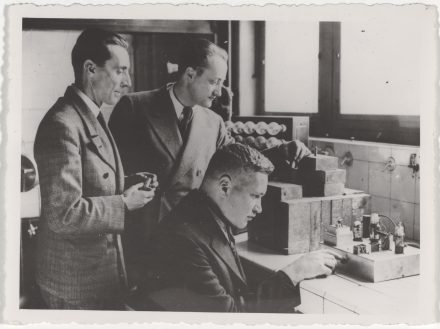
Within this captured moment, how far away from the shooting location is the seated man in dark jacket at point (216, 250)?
2051 mm

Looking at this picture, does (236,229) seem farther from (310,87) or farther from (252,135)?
(310,87)

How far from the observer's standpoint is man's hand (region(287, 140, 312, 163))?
6.89 feet

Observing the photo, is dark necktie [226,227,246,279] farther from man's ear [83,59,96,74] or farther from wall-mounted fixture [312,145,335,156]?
man's ear [83,59,96,74]

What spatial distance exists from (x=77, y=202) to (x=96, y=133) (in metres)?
0.29

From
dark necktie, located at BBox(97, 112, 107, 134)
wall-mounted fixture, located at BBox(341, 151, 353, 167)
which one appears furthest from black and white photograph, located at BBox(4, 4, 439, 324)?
A: wall-mounted fixture, located at BBox(341, 151, 353, 167)

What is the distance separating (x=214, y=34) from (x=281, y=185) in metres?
0.70

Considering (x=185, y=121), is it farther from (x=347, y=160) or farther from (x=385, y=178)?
(x=385, y=178)

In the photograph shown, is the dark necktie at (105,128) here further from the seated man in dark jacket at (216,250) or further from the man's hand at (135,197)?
the seated man in dark jacket at (216,250)

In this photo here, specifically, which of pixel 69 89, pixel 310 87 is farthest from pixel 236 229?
pixel 69 89

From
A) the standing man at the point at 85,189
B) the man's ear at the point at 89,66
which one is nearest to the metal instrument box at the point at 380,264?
the standing man at the point at 85,189

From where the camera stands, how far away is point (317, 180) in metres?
2.10

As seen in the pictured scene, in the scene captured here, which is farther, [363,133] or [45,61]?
[363,133]

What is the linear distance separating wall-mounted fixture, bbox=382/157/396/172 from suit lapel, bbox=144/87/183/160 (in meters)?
0.90

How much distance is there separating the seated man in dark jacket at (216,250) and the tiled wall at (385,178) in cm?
35
